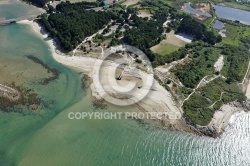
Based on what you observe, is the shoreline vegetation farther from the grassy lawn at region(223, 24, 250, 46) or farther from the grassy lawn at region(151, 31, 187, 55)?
the grassy lawn at region(223, 24, 250, 46)

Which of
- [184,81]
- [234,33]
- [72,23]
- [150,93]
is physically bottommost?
[234,33]

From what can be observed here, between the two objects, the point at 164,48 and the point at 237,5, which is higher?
the point at 164,48

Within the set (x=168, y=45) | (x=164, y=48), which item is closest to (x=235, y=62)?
(x=168, y=45)

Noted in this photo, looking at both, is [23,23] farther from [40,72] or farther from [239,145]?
[239,145]

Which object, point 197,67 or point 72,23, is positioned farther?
point 72,23

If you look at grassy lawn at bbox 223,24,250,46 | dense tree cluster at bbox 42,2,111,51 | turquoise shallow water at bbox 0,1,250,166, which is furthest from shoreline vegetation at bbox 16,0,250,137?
grassy lawn at bbox 223,24,250,46

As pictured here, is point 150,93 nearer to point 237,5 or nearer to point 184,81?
point 184,81
